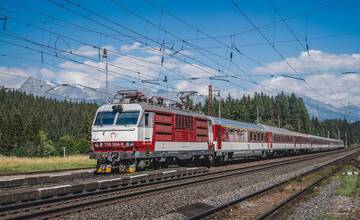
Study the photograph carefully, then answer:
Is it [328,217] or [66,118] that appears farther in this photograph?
[66,118]

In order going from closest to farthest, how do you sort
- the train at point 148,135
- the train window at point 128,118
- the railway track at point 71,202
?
the railway track at point 71,202 → the train at point 148,135 → the train window at point 128,118

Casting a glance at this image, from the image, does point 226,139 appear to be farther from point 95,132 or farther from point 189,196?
point 189,196

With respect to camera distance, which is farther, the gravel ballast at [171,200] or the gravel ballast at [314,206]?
the gravel ballast at [314,206]

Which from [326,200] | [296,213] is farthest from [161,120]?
[296,213]

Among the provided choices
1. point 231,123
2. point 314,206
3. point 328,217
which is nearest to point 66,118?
point 231,123

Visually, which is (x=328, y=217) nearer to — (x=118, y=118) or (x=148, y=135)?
(x=148, y=135)

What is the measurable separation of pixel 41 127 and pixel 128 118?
373ft

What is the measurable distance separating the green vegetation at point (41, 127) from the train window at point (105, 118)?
32.3m

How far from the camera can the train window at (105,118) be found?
22.1 m

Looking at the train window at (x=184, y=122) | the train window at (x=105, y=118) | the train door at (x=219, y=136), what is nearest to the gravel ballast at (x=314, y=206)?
the train window at (x=184, y=122)

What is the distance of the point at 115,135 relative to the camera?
2153 cm

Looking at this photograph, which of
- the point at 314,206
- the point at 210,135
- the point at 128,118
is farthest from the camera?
the point at 210,135

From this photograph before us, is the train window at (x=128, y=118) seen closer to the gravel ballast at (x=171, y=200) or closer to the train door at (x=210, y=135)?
the gravel ballast at (x=171, y=200)

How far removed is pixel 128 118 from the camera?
→ 2167 cm
